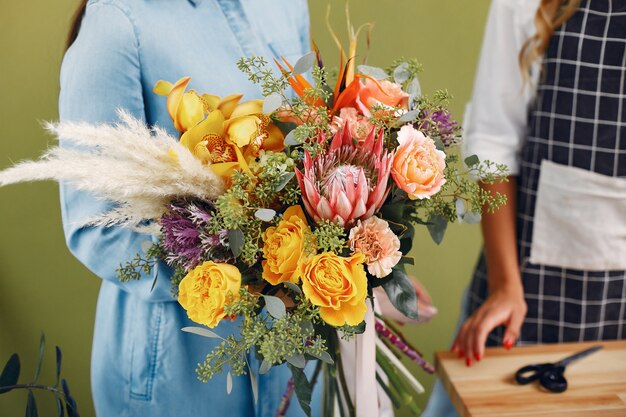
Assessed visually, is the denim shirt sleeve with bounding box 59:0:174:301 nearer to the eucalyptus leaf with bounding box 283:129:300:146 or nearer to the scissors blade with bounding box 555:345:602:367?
the eucalyptus leaf with bounding box 283:129:300:146

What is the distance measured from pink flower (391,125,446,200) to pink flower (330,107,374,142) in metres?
0.04

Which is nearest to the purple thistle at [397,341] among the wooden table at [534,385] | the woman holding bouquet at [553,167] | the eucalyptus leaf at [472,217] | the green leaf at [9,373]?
the wooden table at [534,385]

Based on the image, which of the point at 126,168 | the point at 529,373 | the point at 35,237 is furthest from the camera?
the point at 35,237

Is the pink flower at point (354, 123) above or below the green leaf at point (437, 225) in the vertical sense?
above

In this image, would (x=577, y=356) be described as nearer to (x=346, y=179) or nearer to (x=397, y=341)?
(x=397, y=341)

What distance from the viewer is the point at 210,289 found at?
620 mm

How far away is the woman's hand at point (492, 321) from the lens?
3.27 ft

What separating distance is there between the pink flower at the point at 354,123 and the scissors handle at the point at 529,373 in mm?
501

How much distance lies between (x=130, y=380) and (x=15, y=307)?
0.46m

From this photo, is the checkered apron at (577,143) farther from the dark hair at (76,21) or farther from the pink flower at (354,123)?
the dark hair at (76,21)

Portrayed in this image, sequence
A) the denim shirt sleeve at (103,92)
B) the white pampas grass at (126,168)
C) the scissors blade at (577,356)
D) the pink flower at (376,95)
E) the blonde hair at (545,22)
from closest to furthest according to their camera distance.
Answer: the white pampas grass at (126,168) < the pink flower at (376,95) < the denim shirt sleeve at (103,92) < the scissors blade at (577,356) < the blonde hair at (545,22)

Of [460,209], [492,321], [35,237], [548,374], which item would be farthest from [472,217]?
[35,237]

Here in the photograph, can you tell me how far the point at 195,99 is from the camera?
676mm

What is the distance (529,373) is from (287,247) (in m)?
0.55
